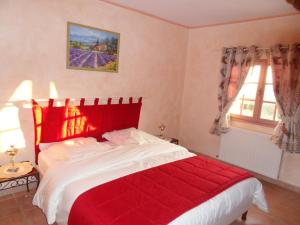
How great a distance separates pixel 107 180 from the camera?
214 cm

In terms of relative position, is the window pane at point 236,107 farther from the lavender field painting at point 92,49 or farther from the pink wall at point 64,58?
the lavender field painting at point 92,49

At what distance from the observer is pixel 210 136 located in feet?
14.4

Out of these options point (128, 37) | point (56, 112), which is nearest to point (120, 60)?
point (128, 37)

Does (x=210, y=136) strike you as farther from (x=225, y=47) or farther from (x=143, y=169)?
(x=143, y=169)

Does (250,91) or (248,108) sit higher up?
(250,91)

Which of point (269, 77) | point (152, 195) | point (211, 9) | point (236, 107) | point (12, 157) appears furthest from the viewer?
point (236, 107)

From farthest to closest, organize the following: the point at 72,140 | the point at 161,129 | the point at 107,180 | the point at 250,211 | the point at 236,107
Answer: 1. the point at 161,129
2. the point at 236,107
3. the point at 72,140
4. the point at 250,211
5. the point at 107,180

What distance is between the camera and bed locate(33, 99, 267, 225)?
1984mm

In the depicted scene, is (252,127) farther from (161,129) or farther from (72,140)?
(72,140)

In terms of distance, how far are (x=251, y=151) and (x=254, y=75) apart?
1.27 meters

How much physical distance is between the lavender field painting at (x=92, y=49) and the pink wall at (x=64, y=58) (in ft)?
0.26

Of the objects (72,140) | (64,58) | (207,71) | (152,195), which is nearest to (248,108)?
(207,71)

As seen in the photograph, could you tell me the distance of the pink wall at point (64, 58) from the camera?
2570 mm

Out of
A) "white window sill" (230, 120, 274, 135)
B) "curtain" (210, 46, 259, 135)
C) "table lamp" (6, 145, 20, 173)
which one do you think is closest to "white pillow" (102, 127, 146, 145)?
"table lamp" (6, 145, 20, 173)
